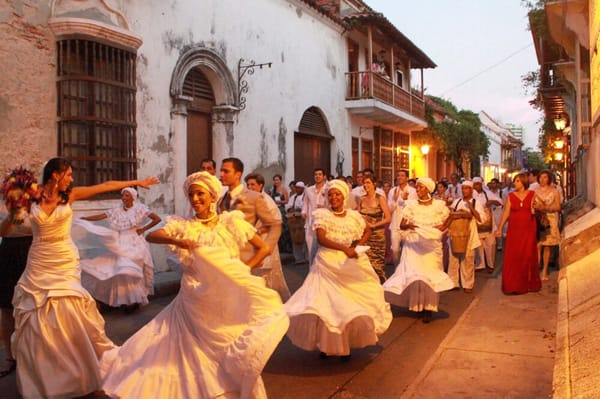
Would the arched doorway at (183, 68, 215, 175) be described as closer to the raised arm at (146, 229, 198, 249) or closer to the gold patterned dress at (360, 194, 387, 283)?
the gold patterned dress at (360, 194, 387, 283)

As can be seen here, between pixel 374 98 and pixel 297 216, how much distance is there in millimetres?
8936

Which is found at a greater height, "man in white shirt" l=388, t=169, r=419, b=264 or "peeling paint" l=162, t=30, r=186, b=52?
"peeling paint" l=162, t=30, r=186, b=52

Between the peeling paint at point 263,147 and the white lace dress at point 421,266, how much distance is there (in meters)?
7.61

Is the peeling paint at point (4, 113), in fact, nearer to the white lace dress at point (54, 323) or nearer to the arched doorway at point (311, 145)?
the white lace dress at point (54, 323)

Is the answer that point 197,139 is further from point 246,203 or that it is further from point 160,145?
point 246,203

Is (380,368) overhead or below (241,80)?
below

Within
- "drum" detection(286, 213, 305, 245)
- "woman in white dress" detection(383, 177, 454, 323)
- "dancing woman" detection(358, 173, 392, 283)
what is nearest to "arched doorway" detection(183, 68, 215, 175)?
"drum" detection(286, 213, 305, 245)

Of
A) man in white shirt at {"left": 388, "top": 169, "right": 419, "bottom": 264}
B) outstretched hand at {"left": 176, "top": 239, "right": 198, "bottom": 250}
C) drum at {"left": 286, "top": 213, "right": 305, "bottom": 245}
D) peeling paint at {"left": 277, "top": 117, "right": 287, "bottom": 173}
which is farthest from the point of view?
peeling paint at {"left": 277, "top": 117, "right": 287, "bottom": 173}

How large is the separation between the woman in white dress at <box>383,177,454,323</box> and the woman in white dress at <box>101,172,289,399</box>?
381 centimetres

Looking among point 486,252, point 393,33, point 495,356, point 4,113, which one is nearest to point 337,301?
point 495,356

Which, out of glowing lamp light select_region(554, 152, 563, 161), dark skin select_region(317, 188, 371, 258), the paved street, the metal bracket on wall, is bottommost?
the paved street

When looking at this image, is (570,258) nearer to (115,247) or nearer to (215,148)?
(115,247)

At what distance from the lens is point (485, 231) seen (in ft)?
37.6

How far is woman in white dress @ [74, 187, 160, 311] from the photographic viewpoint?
8305mm
